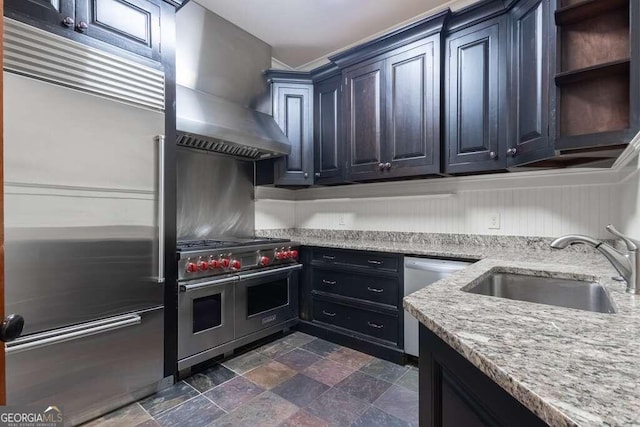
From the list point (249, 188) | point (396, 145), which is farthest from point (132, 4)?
point (396, 145)

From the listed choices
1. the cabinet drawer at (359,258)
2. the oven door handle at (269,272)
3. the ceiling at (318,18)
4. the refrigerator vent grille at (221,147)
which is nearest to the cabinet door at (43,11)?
the refrigerator vent grille at (221,147)

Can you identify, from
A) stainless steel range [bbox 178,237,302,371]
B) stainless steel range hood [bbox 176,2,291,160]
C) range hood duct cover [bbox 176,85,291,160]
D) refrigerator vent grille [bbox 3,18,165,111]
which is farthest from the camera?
stainless steel range hood [bbox 176,2,291,160]

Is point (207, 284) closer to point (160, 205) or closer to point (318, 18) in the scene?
point (160, 205)

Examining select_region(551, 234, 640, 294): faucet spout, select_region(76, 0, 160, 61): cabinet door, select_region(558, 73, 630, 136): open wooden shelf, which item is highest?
select_region(76, 0, 160, 61): cabinet door

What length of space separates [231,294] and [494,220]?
2.16 m

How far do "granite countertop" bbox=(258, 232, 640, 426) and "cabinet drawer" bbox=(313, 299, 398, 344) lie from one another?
1399 millimetres

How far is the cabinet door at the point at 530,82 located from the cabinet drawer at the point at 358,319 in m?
1.47

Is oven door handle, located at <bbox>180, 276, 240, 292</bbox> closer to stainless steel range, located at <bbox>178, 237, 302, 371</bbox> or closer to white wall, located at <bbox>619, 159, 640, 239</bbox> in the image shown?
stainless steel range, located at <bbox>178, 237, 302, 371</bbox>

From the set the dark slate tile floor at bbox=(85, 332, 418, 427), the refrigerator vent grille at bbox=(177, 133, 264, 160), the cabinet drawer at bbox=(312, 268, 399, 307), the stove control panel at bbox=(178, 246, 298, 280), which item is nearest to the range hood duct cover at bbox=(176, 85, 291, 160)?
the refrigerator vent grille at bbox=(177, 133, 264, 160)

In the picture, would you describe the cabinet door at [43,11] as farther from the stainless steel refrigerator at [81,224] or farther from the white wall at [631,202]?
the white wall at [631,202]

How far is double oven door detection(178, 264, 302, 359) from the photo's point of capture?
2.10 metres

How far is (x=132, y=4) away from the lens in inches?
72.3

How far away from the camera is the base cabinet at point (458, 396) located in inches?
21.8

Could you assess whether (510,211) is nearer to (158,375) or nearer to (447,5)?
(447,5)
